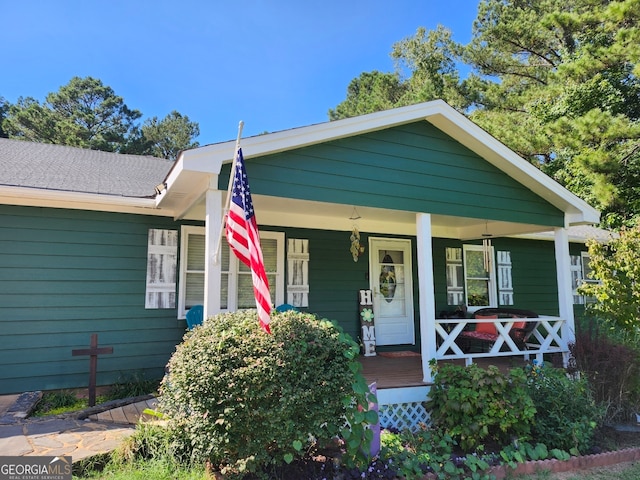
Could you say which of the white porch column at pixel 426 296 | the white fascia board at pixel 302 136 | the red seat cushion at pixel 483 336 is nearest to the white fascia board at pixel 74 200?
the white fascia board at pixel 302 136

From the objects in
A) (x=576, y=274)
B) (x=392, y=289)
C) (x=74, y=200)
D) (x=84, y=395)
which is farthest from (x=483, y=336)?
(x=74, y=200)

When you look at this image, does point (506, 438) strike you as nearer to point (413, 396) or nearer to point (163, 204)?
point (413, 396)

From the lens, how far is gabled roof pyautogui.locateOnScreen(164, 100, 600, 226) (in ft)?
13.9

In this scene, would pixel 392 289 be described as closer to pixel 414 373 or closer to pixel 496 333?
pixel 496 333

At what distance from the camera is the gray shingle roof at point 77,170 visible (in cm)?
562

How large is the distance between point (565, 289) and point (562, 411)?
8.40 ft

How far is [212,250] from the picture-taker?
13.8 feet

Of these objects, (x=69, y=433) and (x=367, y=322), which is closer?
(x=69, y=433)

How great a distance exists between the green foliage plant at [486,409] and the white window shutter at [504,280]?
5017 mm

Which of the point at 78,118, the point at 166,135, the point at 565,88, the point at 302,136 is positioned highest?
the point at 78,118

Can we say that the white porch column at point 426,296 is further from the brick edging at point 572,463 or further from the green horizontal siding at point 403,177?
the brick edging at point 572,463

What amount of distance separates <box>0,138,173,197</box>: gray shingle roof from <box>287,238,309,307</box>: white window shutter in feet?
7.77

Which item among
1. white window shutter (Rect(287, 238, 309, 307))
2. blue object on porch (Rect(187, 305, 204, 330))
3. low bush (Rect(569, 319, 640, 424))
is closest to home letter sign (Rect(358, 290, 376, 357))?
white window shutter (Rect(287, 238, 309, 307))

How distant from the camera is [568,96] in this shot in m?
13.2
